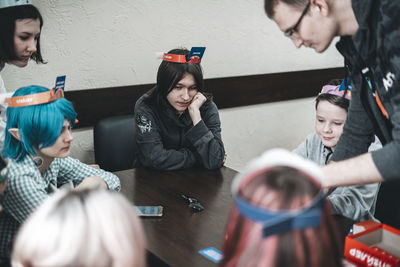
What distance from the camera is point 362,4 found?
1.18 meters

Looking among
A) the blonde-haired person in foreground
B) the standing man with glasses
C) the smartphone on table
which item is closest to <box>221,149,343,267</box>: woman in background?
the blonde-haired person in foreground

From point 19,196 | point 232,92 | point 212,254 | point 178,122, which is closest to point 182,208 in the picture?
point 212,254

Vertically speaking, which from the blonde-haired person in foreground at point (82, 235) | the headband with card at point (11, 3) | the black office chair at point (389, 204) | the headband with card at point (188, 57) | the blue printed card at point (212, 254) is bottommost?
the black office chair at point (389, 204)

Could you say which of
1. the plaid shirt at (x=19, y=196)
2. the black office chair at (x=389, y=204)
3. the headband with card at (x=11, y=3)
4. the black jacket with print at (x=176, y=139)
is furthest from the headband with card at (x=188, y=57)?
the black office chair at (x=389, y=204)

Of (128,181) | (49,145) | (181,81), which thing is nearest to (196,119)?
(181,81)

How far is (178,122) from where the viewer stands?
2.48 m

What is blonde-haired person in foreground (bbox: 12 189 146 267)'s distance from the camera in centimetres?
74

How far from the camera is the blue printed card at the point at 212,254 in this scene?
1.35m

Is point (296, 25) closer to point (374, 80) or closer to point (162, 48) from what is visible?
point (374, 80)

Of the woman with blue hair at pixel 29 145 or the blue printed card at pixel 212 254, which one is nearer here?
the blue printed card at pixel 212 254

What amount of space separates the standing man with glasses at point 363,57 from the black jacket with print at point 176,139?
91cm

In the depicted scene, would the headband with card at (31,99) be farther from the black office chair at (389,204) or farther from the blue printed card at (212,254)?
the black office chair at (389,204)

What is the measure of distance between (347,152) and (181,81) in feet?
3.60

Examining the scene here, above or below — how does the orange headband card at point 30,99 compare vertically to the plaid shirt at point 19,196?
above
